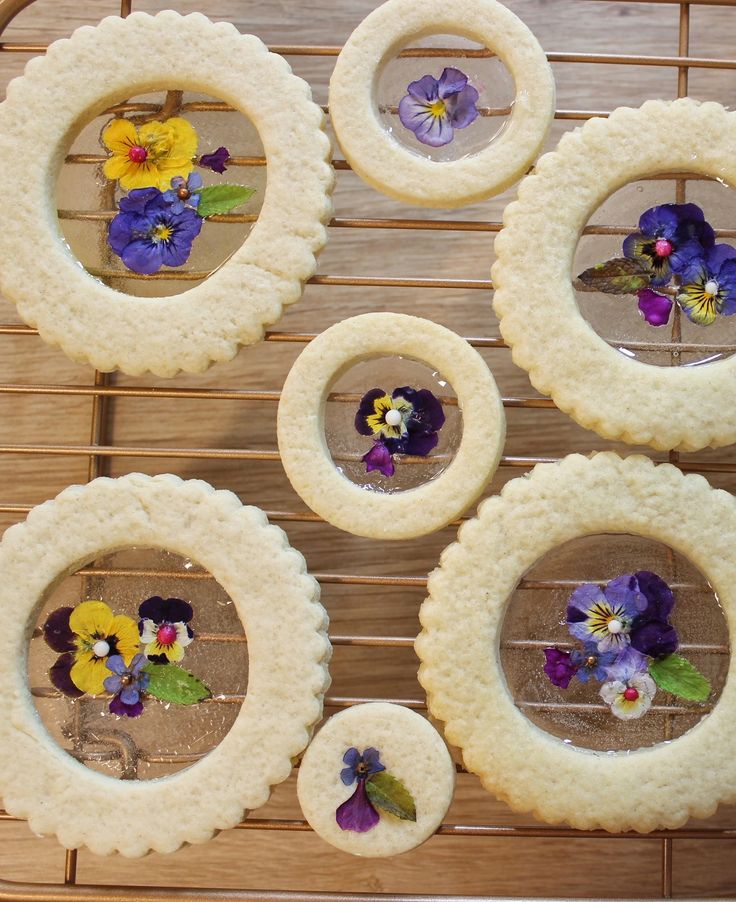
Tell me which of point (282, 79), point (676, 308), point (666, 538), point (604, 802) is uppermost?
point (282, 79)

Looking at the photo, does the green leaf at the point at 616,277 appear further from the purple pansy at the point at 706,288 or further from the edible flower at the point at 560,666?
the edible flower at the point at 560,666

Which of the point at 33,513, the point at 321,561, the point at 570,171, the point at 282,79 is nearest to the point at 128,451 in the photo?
the point at 33,513

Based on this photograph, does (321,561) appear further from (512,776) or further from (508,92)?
(508,92)

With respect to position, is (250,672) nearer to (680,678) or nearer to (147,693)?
(147,693)

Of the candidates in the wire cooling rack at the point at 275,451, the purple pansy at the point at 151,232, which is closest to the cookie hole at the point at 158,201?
the purple pansy at the point at 151,232

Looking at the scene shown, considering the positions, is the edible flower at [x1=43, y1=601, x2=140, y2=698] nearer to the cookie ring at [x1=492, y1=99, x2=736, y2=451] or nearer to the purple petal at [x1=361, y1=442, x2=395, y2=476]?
the purple petal at [x1=361, y1=442, x2=395, y2=476]
